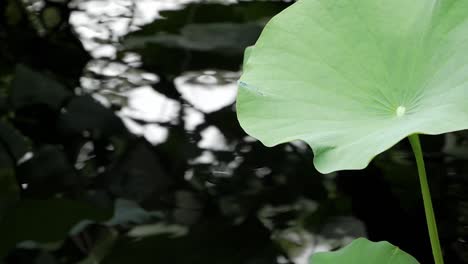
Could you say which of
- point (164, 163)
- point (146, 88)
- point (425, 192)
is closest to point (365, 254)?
point (425, 192)

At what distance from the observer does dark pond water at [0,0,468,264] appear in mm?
1314

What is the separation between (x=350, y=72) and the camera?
65 cm

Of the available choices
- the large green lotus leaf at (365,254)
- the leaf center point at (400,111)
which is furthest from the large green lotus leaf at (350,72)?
the large green lotus leaf at (365,254)

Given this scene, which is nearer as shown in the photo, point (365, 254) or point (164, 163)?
point (365, 254)

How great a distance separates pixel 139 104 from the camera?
1.69 m

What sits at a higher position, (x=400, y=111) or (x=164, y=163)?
(x=400, y=111)

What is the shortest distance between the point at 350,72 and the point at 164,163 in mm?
944

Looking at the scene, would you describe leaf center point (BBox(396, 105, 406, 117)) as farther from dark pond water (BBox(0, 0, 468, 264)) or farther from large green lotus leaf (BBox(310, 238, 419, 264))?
dark pond water (BBox(0, 0, 468, 264))

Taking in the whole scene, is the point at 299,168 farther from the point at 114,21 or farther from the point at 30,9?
the point at 30,9

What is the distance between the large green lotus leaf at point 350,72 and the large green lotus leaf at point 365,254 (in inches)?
4.2

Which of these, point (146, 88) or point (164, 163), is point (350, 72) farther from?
point (146, 88)

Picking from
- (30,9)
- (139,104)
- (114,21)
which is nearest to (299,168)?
(139,104)

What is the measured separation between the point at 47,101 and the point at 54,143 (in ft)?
0.51

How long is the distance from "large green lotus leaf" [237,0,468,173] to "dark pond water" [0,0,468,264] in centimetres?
64
